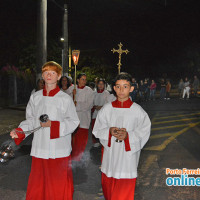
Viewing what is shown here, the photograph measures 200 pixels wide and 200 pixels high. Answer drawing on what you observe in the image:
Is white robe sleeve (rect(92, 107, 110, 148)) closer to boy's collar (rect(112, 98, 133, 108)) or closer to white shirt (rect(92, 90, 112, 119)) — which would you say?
boy's collar (rect(112, 98, 133, 108))

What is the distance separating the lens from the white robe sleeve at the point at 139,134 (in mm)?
3527

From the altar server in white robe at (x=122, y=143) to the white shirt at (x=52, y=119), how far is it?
16.5 inches

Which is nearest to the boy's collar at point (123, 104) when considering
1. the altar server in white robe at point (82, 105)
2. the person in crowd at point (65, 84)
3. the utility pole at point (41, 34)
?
the altar server in white robe at point (82, 105)

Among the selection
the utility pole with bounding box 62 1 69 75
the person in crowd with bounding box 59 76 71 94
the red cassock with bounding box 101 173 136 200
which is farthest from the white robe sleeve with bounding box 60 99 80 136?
the utility pole with bounding box 62 1 69 75

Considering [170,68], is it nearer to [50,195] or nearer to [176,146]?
[176,146]

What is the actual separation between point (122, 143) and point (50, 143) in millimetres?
835

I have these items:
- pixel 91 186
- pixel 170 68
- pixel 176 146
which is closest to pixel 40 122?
pixel 91 186

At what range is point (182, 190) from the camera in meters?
4.80

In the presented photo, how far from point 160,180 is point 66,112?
2272 millimetres

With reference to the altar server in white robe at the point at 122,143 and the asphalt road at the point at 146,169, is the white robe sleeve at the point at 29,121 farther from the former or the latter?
the asphalt road at the point at 146,169

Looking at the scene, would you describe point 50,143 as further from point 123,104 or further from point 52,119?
point 123,104

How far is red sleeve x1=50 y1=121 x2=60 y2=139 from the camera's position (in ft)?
12.1

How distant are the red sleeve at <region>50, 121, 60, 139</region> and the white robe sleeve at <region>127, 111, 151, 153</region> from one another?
2.59 feet

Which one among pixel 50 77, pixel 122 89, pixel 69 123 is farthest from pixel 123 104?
pixel 50 77
